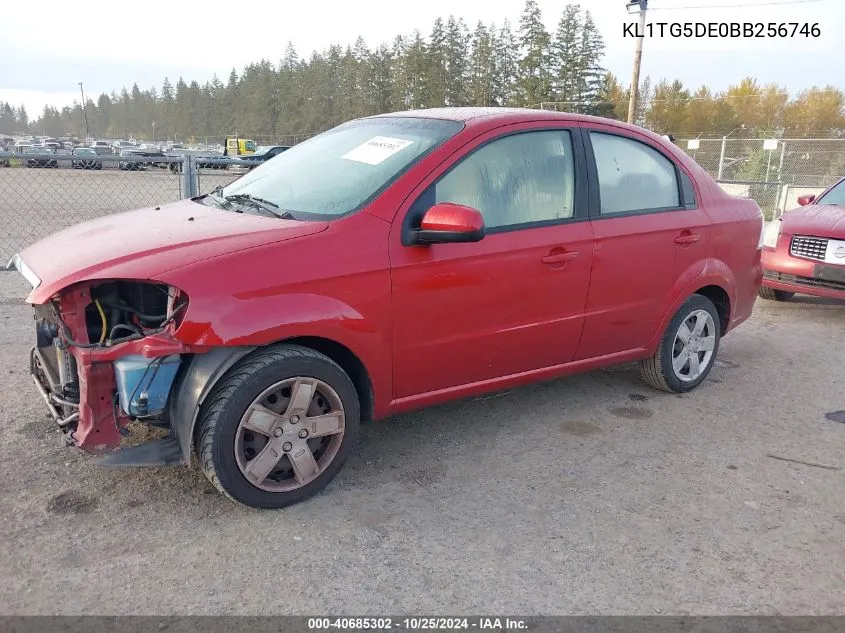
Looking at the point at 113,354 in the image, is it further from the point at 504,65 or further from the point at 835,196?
the point at 504,65

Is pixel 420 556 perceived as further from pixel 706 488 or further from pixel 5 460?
pixel 5 460

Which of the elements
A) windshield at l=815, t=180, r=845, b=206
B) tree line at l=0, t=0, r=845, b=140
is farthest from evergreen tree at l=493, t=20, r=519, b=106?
windshield at l=815, t=180, r=845, b=206

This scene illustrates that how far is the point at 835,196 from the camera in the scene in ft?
25.3

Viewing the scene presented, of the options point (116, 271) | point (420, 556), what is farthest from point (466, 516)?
point (116, 271)

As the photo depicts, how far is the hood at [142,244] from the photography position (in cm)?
283

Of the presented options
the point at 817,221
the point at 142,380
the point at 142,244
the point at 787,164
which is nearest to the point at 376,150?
the point at 142,244

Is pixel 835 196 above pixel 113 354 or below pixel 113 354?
above

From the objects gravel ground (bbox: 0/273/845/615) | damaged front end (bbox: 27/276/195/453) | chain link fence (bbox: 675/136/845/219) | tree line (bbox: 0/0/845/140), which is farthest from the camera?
tree line (bbox: 0/0/845/140)

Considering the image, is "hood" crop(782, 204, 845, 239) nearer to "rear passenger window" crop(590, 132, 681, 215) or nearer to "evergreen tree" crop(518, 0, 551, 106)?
"rear passenger window" crop(590, 132, 681, 215)

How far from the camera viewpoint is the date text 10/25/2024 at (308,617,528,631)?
2.42 meters

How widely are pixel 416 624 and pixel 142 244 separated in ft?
6.30

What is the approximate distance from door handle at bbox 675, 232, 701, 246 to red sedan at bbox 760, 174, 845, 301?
327cm

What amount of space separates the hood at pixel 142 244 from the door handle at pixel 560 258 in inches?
49.0

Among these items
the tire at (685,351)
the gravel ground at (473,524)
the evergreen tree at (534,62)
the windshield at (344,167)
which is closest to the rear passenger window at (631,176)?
the tire at (685,351)
